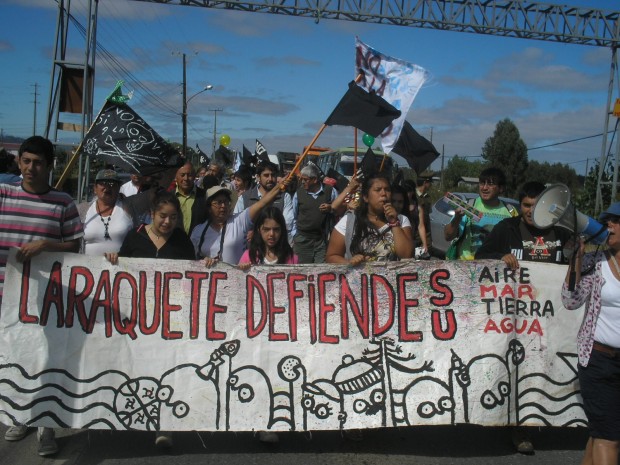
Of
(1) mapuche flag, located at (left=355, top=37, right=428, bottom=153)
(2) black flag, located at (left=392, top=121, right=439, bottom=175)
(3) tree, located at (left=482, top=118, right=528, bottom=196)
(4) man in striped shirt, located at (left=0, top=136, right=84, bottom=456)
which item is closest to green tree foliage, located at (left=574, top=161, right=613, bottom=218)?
(2) black flag, located at (left=392, top=121, right=439, bottom=175)

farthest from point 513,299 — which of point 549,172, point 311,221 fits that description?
point 549,172

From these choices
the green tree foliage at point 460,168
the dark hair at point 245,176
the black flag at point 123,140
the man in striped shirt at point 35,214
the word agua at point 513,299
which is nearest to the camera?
the man in striped shirt at point 35,214

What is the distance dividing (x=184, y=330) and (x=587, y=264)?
250 centimetres

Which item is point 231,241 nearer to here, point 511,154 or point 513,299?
point 513,299

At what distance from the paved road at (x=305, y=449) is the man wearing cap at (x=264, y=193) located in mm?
3311

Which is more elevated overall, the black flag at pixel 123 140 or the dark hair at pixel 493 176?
the black flag at pixel 123 140

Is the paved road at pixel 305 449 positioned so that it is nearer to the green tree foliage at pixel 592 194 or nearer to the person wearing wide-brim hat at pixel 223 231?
the person wearing wide-brim hat at pixel 223 231

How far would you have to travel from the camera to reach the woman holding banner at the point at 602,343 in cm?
339

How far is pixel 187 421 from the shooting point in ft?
13.6

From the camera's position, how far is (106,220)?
509 cm

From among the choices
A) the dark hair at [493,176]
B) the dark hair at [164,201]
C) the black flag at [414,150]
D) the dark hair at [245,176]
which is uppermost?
the black flag at [414,150]

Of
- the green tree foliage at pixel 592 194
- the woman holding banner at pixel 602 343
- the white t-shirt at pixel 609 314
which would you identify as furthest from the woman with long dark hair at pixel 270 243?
the green tree foliage at pixel 592 194

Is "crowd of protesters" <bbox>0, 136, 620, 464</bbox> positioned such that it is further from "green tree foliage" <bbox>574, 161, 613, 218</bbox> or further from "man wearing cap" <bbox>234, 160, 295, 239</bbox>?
"green tree foliage" <bbox>574, 161, 613, 218</bbox>

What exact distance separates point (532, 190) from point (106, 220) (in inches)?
127
